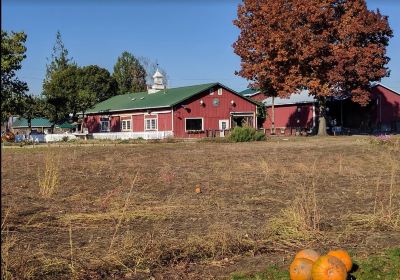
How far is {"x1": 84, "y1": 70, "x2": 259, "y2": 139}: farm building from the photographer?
156ft

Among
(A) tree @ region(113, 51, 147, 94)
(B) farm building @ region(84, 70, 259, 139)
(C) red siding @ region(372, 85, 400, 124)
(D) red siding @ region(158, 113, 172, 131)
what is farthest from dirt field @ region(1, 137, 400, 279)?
(A) tree @ region(113, 51, 147, 94)

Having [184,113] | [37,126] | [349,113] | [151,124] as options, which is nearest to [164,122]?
[184,113]

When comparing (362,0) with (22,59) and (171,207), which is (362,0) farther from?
(171,207)

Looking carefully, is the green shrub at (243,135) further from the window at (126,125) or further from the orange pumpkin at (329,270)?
the orange pumpkin at (329,270)

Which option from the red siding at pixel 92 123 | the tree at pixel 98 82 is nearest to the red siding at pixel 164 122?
the red siding at pixel 92 123

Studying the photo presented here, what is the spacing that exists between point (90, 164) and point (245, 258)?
1007 centimetres

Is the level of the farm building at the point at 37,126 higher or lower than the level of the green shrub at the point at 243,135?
higher

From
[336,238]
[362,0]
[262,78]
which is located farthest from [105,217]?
[362,0]

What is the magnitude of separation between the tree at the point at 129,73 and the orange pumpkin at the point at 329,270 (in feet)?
289

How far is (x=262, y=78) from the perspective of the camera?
4306cm

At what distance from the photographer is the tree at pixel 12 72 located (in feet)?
117

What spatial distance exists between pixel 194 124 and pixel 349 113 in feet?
61.0

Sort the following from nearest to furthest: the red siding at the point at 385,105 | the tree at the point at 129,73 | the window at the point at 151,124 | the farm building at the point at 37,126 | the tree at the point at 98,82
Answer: the window at the point at 151,124 → the red siding at the point at 385,105 → the tree at the point at 98,82 → the farm building at the point at 37,126 → the tree at the point at 129,73

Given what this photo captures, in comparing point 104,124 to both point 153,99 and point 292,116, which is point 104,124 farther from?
point 292,116
